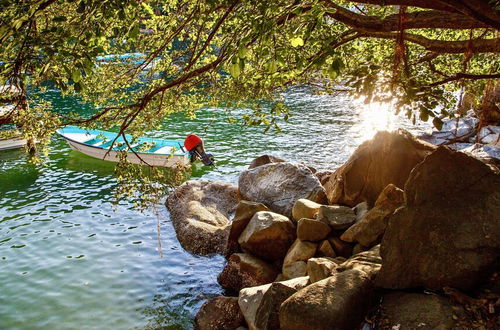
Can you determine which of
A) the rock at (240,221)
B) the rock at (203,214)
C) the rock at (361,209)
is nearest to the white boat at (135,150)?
the rock at (203,214)

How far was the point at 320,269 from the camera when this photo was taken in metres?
8.16

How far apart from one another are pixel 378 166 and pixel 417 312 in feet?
20.9

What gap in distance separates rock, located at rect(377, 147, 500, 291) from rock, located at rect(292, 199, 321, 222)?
185 inches

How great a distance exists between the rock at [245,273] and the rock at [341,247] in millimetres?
1952

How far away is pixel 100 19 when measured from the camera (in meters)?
4.99

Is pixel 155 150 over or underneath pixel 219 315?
over

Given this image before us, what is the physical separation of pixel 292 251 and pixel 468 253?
5074 millimetres

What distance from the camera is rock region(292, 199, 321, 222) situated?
11.9 m

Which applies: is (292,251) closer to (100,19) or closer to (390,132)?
(390,132)

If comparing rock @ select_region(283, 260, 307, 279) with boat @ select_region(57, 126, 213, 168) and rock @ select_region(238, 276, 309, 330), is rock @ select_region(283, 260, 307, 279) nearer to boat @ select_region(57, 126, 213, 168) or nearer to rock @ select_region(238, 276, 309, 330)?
rock @ select_region(238, 276, 309, 330)

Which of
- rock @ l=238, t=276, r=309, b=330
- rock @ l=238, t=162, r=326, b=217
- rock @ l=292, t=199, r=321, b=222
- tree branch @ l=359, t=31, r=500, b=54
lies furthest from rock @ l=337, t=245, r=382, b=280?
rock @ l=238, t=162, r=326, b=217

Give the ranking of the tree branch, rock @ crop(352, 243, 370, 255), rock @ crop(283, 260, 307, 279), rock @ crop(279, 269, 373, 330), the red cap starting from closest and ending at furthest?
1. rock @ crop(279, 269, 373, 330)
2. the tree branch
3. rock @ crop(352, 243, 370, 255)
4. rock @ crop(283, 260, 307, 279)
5. the red cap

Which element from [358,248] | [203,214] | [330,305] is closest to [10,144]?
[203,214]

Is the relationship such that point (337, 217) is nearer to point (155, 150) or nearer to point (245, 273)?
point (245, 273)
